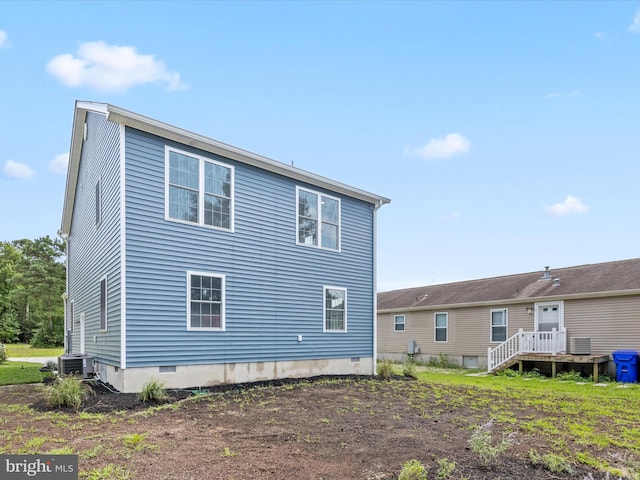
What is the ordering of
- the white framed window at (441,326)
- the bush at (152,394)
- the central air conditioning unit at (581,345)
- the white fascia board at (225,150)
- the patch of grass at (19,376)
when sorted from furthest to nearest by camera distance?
the white framed window at (441,326), the central air conditioning unit at (581,345), the patch of grass at (19,376), the white fascia board at (225,150), the bush at (152,394)

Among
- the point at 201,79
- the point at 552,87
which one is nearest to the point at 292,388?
the point at 201,79

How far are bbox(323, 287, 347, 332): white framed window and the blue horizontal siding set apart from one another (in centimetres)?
19

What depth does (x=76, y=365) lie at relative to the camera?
10547 millimetres

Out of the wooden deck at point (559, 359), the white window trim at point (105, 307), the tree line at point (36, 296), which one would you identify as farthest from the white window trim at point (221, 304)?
the tree line at point (36, 296)

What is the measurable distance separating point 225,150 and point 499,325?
1374 cm

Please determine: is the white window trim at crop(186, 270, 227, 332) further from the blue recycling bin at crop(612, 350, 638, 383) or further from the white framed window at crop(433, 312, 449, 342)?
the white framed window at crop(433, 312, 449, 342)

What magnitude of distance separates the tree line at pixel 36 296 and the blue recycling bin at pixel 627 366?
33160 millimetres

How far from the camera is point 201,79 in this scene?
15227 millimetres

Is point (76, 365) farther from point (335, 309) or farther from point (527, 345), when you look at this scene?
point (527, 345)

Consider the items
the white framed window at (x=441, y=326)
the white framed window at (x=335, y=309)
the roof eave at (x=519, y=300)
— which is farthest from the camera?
the white framed window at (x=441, y=326)

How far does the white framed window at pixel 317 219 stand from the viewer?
12.4 meters

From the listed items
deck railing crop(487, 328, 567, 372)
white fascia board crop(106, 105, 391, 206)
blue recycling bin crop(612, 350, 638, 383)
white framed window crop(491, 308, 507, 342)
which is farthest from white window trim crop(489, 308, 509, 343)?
white fascia board crop(106, 105, 391, 206)

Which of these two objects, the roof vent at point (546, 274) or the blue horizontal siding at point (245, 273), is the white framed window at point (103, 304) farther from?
the roof vent at point (546, 274)

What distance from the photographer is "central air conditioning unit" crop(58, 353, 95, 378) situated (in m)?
10.4
